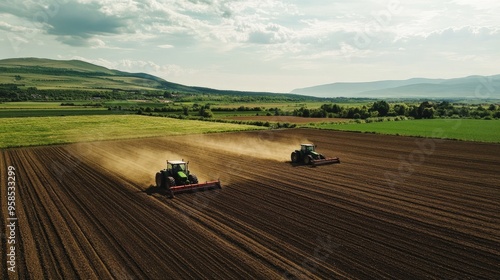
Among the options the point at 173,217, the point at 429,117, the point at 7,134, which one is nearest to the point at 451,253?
the point at 173,217

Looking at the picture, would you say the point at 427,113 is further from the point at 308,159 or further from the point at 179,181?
the point at 179,181

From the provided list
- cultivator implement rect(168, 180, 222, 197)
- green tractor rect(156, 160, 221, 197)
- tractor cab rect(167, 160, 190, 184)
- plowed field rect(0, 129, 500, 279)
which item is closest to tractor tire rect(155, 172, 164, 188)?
green tractor rect(156, 160, 221, 197)

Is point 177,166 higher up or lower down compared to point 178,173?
higher up

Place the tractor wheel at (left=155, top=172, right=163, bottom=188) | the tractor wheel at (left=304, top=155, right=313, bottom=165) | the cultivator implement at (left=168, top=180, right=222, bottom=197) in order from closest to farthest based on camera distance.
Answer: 1. the cultivator implement at (left=168, top=180, right=222, bottom=197)
2. the tractor wheel at (left=155, top=172, right=163, bottom=188)
3. the tractor wheel at (left=304, top=155, right=313, bottom=165)

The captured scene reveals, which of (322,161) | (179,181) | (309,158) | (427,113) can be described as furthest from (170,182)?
(427,113)

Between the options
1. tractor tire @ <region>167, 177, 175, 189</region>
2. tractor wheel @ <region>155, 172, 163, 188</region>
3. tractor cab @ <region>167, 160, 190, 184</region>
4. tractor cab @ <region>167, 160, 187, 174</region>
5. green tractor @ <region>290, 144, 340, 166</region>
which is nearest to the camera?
tractor tire @ <region>167, 177, 175, 189</region>

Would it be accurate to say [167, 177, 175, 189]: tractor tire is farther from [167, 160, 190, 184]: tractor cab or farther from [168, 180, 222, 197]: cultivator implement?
[167, 160, 190, 184]: tractor cab

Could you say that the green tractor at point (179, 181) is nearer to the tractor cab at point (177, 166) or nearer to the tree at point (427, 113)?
the tractor cab at point (177, 166)

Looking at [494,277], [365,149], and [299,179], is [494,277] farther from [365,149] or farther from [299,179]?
[365,149]

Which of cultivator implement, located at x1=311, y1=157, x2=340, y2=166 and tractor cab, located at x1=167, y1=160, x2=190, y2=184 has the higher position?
tractor cab, located at x1=167, y1=160, x2=190, y2=184
